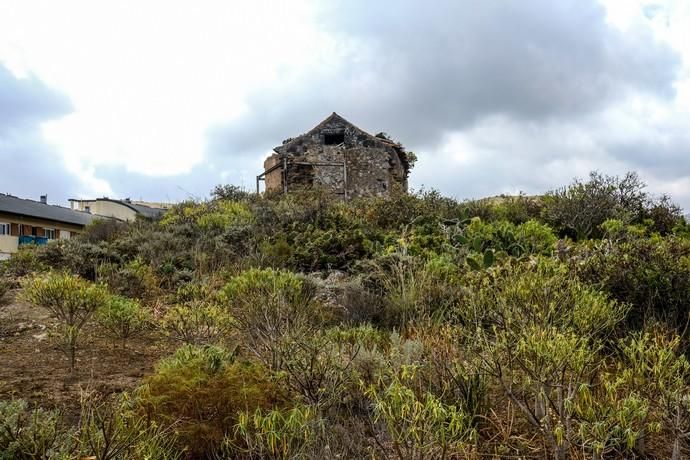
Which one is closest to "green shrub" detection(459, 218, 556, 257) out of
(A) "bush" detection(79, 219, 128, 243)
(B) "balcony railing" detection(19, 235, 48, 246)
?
(A) "bush" detection(79, 219, 128, 243)

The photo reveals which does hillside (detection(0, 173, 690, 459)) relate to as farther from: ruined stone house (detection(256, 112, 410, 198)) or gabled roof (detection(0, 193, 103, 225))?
gabled roof (detection(0, 193, 103, 225))

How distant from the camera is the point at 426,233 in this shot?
11.3 meters

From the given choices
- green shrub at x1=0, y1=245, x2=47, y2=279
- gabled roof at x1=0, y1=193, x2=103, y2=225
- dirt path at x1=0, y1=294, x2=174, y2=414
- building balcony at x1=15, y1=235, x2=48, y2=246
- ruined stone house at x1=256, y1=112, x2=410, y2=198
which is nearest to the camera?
dirt path at x1=0, y1=294, x2=174, y2=414

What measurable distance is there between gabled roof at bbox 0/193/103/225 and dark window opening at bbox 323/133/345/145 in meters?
11.1

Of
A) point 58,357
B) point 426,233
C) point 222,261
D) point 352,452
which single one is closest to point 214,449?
point 352,452

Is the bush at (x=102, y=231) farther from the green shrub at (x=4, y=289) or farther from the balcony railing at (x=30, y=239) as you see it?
the balcony railing at (x=30, y=239)

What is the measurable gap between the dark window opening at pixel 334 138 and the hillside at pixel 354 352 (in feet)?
47.2

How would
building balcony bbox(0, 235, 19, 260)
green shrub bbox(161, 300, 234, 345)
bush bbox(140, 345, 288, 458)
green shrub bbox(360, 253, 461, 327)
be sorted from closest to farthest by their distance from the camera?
bush bbox(140, 345, 288, 458), green shrub bbox(161, 300, 234, 345), green shrub bbox(360, 253, 461, 327), building balcony bbox(0, 235, 19, 260)

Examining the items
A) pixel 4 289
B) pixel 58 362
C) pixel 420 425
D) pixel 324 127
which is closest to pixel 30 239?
pixel 324 127

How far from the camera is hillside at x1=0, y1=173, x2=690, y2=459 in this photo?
9.29 ft

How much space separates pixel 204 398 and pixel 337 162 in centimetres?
2078

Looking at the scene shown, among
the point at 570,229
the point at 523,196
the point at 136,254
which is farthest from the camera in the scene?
the point at 523,196

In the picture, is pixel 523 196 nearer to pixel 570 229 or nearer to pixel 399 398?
pixel 570 229

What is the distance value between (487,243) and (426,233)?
5.58 ft
